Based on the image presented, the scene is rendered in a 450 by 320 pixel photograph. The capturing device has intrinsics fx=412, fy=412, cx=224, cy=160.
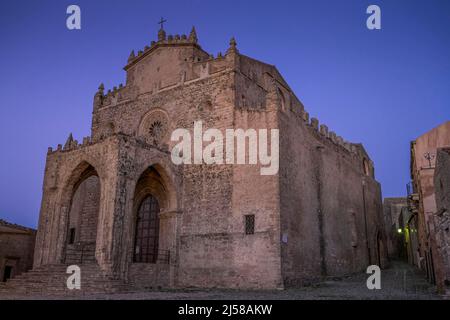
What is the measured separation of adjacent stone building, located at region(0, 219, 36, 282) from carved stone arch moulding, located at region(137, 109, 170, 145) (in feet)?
26.0

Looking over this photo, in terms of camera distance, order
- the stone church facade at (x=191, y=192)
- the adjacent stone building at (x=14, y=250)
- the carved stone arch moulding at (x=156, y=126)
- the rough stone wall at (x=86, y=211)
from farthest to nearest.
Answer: the rough stone wall at (x=86, y=211), the adjacent stone building at (x=14, y=250), the carved stone arch moulding at (x=156, y=126), the stone church facade at (x=191, y=192)

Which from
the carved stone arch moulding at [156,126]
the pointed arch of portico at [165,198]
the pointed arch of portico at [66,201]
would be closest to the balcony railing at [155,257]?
the pointed arch of portico at [165,198]

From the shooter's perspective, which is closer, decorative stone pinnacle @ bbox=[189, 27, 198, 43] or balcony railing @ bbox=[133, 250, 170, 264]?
balcony railing @ bbox=[133, 250, 170, 264]

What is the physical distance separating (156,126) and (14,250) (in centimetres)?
941

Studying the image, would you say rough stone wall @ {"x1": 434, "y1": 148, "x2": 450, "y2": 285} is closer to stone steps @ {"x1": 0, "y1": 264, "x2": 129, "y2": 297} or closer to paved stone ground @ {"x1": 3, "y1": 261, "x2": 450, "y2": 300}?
paved stone ground @ {"x1": 3, "y1": 261, "x2": 450, "y2": 300}

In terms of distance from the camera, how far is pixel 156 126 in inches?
805

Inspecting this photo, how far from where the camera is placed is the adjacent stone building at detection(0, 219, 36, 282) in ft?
66.1

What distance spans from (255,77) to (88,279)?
11614 mm

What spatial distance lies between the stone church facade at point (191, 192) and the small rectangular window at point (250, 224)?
1.6 inches

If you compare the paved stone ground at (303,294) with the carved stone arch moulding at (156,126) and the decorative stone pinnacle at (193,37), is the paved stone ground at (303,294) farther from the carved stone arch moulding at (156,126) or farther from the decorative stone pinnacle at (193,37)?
the decorative stone pinnacle at (193,37)

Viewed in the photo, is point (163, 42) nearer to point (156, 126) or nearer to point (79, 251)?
point (156, 126)

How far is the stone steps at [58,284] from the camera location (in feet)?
43.7

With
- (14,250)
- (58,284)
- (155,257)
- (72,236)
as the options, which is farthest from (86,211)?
(58,284)

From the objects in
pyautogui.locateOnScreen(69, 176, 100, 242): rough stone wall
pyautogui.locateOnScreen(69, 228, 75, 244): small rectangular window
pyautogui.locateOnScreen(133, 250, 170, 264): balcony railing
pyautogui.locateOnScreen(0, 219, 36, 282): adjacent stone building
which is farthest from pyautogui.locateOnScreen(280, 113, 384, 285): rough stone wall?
pyautogui.locateOnScreen(0, 219, 36, 282): adjacent stone building
